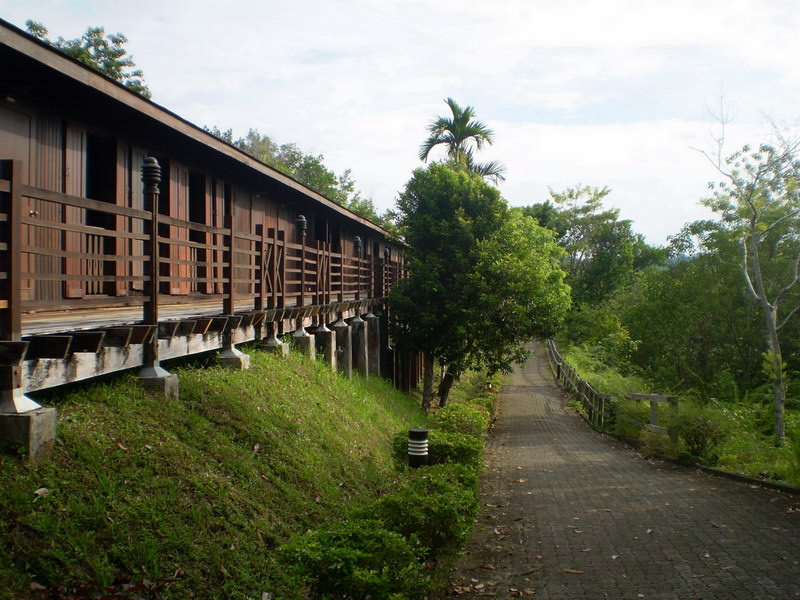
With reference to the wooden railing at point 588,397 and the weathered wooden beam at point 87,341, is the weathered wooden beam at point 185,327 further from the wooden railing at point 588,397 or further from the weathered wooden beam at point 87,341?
the wooden railing at point 588,397

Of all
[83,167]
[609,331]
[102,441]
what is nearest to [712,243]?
[609,331]

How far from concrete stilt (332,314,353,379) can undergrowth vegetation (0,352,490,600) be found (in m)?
6.12

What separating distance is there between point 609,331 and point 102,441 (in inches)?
1580

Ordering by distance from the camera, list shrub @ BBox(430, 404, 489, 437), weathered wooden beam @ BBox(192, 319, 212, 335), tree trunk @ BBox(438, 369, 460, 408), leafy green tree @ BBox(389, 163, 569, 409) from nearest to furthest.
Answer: weathered wooden beam @ BBox(192, 319, 212, 335)
shrub @ BBox(430, 404, 489, 437)
leafy green tree @ BBox(389, 163, 569, 409)
tree trunk @ BBox(438, 369, 460, 408)

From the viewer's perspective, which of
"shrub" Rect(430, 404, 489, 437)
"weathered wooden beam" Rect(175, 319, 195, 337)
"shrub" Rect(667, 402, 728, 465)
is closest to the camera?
"weathered wooden beam" Rect(175, 319, 195, 337)

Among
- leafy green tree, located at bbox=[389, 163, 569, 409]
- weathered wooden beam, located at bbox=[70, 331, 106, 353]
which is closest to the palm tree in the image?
leafy green tree, located at bbox=[389, 163, 569, 409]

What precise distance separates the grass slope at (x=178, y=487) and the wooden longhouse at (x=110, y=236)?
489 millimetres

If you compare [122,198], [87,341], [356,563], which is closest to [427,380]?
[122,198]

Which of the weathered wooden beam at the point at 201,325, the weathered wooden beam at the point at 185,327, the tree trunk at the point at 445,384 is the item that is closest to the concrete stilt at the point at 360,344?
the tree trunk at the point at 445,384

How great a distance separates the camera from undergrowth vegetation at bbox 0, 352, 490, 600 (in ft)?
14.4

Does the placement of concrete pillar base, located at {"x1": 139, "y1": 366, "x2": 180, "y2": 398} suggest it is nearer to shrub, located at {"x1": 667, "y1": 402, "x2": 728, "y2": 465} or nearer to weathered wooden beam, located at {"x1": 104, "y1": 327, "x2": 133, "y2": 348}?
weathered wooden beam, located at {"x1": 104, "y1": 327, "x2": 133, "y2": 348}

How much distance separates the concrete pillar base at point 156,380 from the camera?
6672mm

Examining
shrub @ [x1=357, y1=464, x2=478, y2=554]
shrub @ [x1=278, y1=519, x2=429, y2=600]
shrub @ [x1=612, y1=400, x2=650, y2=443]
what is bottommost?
shrub @ [x1=612, y1=400, x2=650, y2=443]

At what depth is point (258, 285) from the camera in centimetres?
1052
